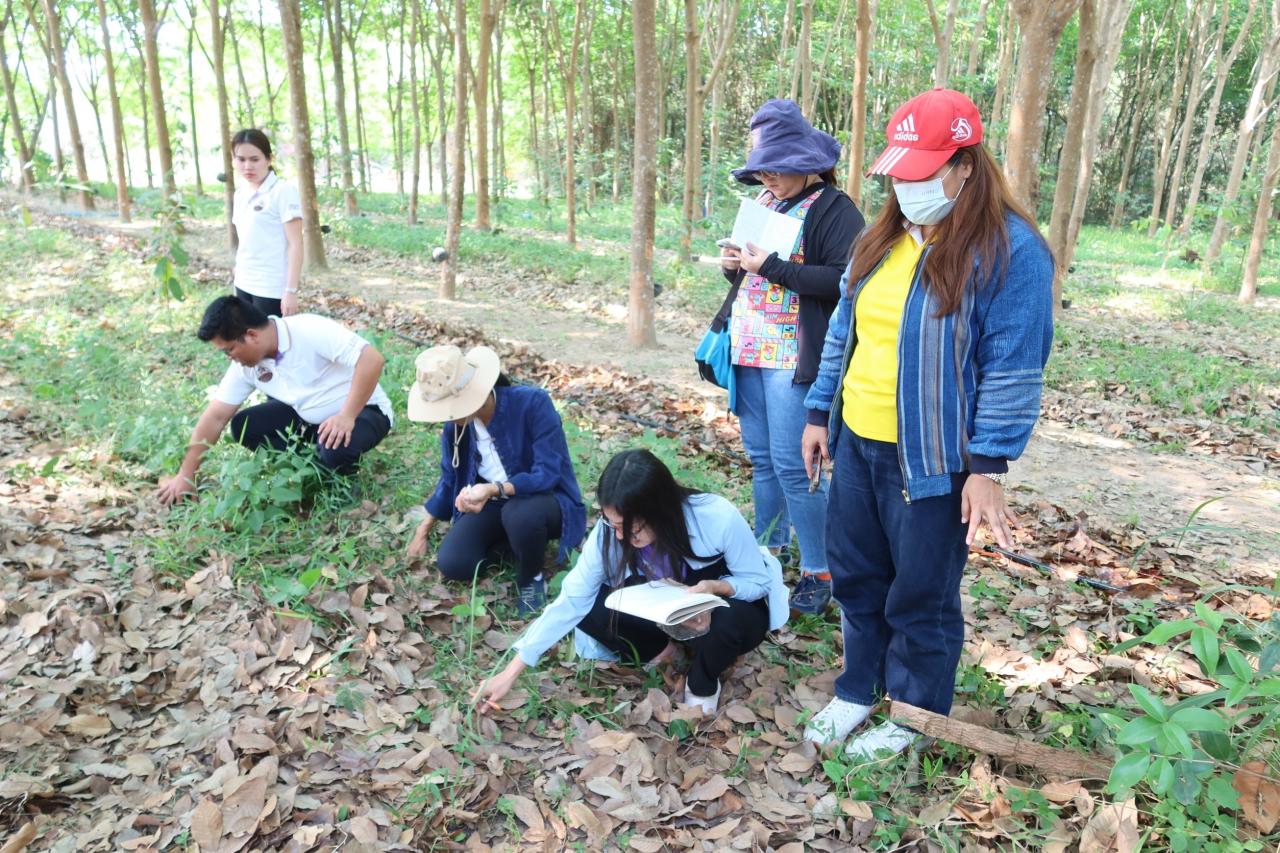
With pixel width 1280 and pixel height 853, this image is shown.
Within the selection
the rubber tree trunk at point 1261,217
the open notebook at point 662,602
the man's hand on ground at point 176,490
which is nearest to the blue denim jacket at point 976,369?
the open notebook at point 662,602

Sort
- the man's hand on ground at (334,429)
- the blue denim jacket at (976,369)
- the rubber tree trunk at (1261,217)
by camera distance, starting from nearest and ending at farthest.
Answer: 1. the blue denim jacket at (976,369)
2. the man's hand on ground at (334,429)
3. the rubber tree trunk at (1261,217)

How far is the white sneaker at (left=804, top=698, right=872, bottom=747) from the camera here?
259cm

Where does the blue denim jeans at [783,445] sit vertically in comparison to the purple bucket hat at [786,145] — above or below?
below

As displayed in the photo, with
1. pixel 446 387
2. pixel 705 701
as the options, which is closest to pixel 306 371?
pixel 446 387

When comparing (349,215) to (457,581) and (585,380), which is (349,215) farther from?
(457,581)

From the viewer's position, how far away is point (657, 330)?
8797mm

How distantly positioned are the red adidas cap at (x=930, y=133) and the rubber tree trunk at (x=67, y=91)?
14534mm

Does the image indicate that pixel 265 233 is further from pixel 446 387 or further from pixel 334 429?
pixel 446 387

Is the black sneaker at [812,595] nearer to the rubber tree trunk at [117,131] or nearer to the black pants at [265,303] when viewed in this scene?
the black pants at [265,303]

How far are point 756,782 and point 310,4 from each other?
1947 cm

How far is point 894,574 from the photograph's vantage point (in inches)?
96.2

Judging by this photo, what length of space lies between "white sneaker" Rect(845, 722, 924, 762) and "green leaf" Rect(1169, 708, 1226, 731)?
0.87m

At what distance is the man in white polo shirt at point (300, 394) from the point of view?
394 cm

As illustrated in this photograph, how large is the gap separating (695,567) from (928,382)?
108cm
